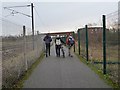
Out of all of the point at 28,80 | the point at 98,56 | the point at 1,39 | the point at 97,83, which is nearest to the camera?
the point at 1,39

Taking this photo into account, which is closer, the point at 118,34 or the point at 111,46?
the point at 118,34

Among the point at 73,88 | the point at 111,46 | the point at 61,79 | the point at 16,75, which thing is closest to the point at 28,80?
the point at 16,75

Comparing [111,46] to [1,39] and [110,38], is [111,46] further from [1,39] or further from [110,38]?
[1,39]

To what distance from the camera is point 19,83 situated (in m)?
9.80

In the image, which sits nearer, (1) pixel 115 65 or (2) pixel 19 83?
(2) pixel 19 83

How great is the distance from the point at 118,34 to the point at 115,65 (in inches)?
88.7

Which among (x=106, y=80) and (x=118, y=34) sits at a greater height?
(x=118, y=34)

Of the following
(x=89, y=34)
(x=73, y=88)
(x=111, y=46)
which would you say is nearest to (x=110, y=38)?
(x=111, y=46)

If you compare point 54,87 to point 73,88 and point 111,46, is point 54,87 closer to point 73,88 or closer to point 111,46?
point 73,88

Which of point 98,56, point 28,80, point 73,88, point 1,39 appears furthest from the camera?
point 98,56

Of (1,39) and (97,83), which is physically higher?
(1,39)

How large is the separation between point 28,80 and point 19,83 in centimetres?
66

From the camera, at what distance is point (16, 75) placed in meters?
10.2

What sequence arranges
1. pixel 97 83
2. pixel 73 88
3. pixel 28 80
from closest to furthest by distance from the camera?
pixel 73 88
pixel 97 83
pixel 28 80
